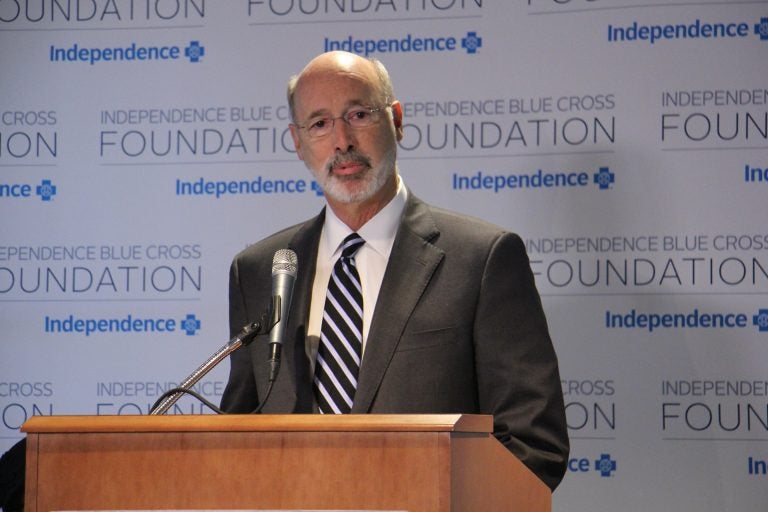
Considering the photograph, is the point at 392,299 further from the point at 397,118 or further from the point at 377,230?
the point at 397,118

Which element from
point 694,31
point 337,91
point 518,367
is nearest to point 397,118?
point 337,91

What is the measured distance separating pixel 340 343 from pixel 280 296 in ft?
2.12

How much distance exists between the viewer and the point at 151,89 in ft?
15.7

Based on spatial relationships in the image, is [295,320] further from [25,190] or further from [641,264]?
[25,190]

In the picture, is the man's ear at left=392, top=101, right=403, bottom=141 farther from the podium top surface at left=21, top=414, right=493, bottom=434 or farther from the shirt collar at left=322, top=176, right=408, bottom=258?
the podium top surface at left=21, top=414, right=493, bottom=434

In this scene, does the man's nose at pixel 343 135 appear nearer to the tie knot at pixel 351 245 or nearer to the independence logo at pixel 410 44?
the tie knot at pixel 351 245

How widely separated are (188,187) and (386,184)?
5.06 feet

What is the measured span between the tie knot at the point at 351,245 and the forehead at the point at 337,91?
398 millimetres

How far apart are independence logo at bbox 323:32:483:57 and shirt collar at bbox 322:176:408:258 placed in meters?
1.29

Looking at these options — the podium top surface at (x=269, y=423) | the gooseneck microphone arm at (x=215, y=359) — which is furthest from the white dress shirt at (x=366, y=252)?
the podium top surface at (x=269, y=423)

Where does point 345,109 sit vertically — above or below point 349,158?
above

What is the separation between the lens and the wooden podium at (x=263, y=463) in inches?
77.2

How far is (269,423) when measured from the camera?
6.63ft

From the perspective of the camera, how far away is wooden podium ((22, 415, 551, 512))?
1.96 m
